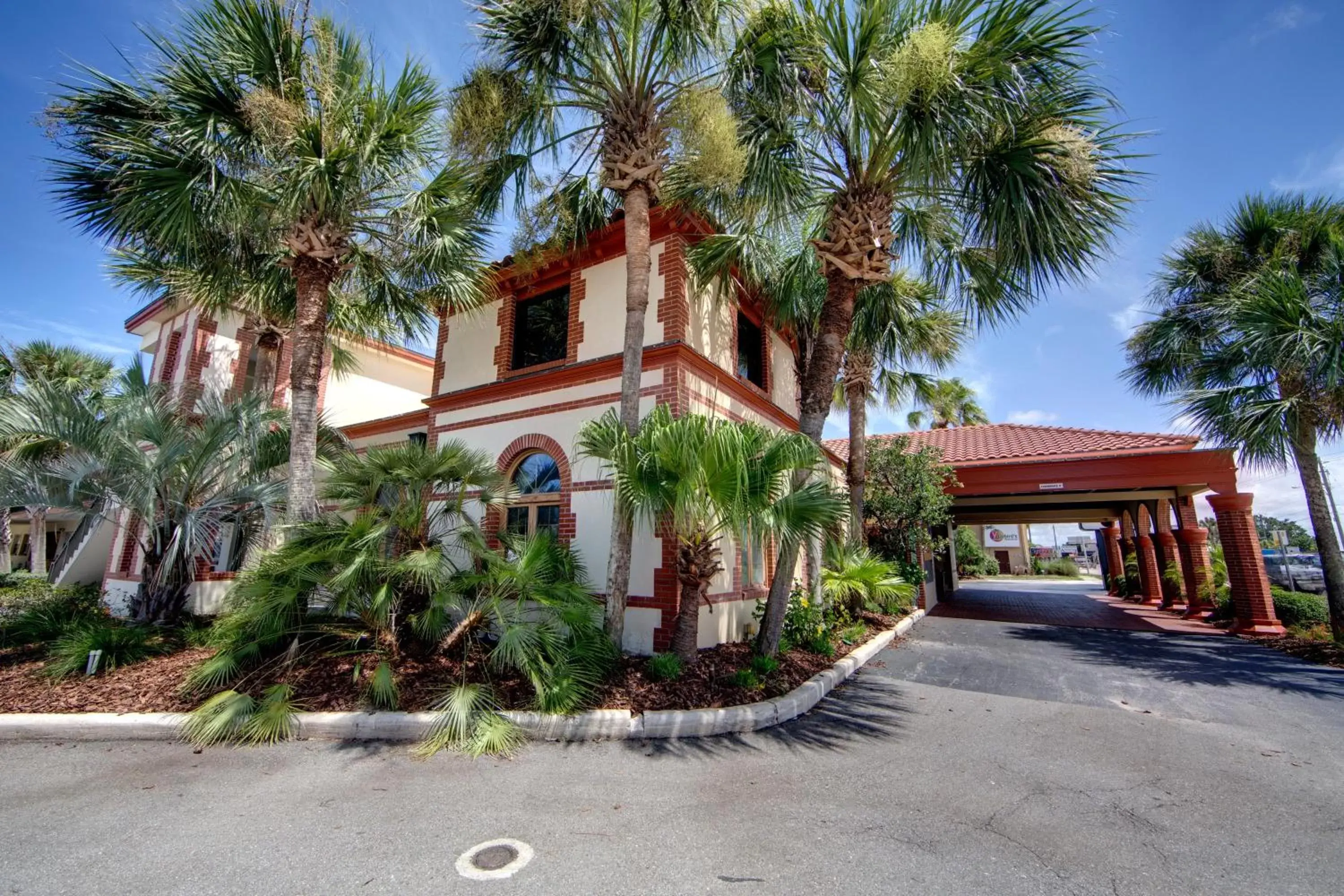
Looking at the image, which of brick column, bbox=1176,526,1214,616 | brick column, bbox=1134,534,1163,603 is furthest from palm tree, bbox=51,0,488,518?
brick column, bbox=1134,534,1163,603

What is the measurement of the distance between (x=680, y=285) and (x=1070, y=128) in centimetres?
524

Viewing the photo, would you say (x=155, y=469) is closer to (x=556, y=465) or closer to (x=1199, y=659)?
(x=556, y=465)

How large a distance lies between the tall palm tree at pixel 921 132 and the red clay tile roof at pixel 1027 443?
7494 millimetres

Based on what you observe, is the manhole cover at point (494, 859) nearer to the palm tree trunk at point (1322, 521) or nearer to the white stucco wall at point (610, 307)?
the white stucco wall at point (610, 307)

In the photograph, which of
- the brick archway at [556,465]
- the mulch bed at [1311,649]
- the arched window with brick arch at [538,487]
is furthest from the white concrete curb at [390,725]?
the mulch bed at [1311,649]

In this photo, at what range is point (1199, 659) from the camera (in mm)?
9258

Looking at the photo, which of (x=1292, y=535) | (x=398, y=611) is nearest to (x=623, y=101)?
(x=398, y=611)

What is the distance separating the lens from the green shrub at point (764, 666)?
6988mm

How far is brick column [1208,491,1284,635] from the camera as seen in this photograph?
11.4 m

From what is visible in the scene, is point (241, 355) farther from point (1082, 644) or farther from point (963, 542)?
point (963, 542)

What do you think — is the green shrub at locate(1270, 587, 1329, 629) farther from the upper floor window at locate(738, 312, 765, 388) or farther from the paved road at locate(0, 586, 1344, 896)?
the upper floor window at locate(738, 312, 765, 388)

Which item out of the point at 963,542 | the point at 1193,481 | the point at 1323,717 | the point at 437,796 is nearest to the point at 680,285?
the point at 437,796

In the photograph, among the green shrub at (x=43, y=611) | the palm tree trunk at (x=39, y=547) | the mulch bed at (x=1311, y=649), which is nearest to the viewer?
the green shrub at (x=43, y=611)

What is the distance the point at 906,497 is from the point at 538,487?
8853 millimetres
